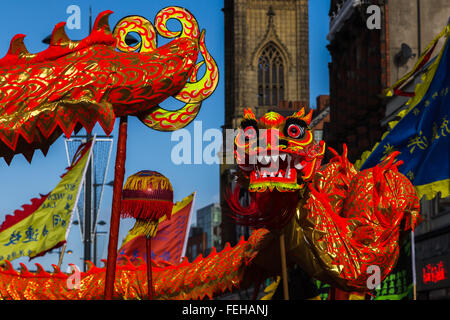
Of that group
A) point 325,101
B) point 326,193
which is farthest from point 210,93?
point 325,101

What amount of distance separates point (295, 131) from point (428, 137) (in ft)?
13.7

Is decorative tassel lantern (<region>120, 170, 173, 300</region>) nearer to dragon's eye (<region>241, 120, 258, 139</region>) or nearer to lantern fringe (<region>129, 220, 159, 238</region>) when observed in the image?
lantern fringe (<region>129, 220, 159, 238</region>)

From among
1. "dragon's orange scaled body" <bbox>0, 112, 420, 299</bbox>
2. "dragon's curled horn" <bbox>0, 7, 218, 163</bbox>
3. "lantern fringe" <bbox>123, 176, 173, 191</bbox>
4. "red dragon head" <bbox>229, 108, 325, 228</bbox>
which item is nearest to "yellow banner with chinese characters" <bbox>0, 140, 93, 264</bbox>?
"dragon's orange scaled body" <bbox>0, 112, 420, 299</bbox>

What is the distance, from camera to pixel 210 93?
7.82 metres

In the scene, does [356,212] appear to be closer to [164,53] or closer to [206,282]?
[206,282]

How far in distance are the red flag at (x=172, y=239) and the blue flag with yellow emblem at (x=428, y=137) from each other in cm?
522

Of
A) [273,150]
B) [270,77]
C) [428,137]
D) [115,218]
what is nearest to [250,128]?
[273,150]

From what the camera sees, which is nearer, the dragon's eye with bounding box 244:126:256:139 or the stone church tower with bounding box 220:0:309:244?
the dragon's eye with bounding box 244:126:256:139

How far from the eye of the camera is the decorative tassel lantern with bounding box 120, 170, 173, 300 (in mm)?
9023

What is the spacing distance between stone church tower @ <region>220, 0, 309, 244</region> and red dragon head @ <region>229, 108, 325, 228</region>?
73.7 m

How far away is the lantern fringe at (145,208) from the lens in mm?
9062

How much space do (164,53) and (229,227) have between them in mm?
58746

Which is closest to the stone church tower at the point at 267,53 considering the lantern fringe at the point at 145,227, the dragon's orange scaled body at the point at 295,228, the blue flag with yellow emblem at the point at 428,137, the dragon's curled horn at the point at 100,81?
the blue flag with yellow emblem at the point at 428,137
